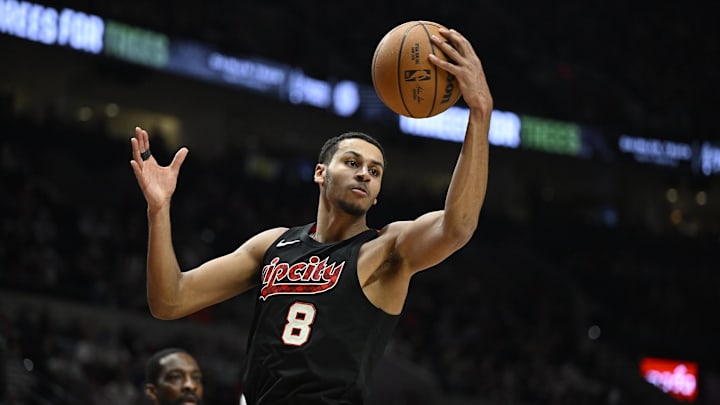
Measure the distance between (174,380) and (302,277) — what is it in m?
2.10

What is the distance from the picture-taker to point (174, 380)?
18.6 feet

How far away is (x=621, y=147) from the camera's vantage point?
2464 centimetres

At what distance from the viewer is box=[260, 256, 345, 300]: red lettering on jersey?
12.5ft

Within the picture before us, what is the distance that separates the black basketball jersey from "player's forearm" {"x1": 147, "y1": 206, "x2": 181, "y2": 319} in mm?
340

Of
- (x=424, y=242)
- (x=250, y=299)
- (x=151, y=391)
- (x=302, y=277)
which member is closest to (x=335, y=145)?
(x=302, y=277)

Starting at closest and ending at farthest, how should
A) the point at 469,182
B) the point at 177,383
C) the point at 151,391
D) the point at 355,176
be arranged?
the point at 469,182
the point at 355,176
the point at 177,383
the point at 151,391

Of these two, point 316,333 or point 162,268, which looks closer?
point 316,333

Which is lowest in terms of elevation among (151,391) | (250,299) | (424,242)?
(250,299)

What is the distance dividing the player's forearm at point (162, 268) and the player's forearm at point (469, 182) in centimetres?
111

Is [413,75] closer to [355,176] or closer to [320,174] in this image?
[355,176]

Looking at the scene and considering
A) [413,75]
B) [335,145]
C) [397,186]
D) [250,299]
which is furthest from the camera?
[397,186]

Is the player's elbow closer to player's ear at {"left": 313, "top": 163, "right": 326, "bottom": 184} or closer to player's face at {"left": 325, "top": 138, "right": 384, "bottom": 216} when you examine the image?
player's face at {"left": 325, "top": 138, "right": 384, "bottom": 216}

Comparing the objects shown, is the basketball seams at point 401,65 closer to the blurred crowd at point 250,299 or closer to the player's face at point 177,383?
the player's face at point 177,383

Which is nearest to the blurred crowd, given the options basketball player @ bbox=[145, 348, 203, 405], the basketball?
basketball player @ bbox=[145, 348, 203, 405]
